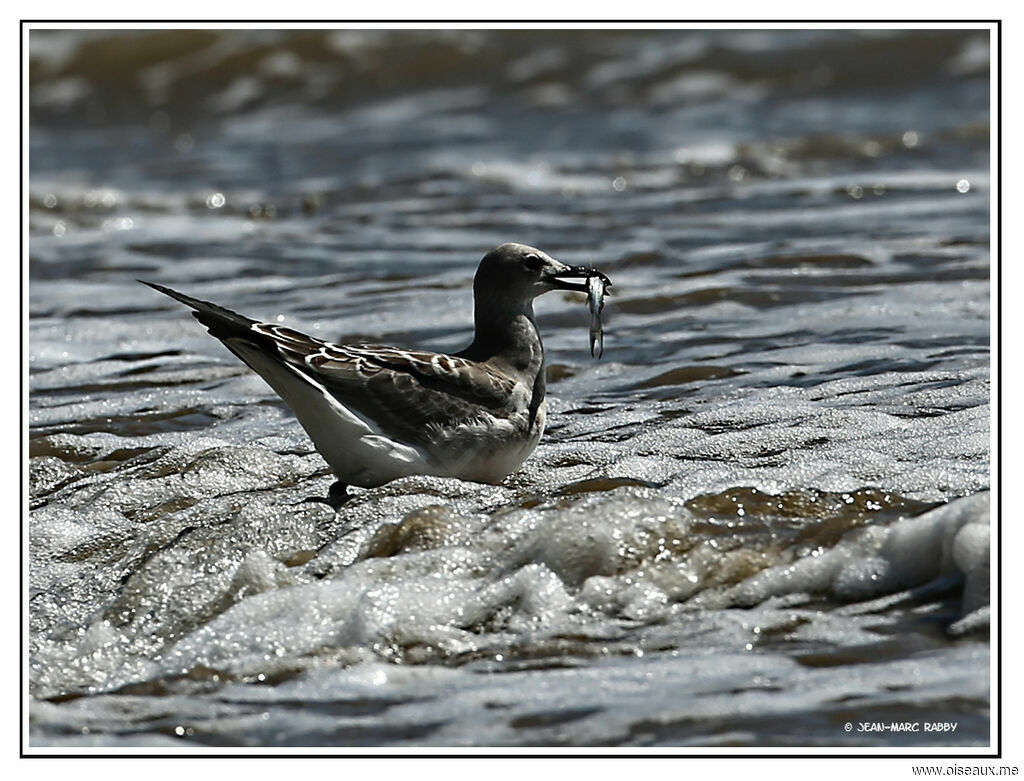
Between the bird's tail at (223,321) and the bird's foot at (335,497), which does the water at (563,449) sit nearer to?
the bird's foot at (335,497)

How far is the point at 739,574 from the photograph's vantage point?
4445 mm

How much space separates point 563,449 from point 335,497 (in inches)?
42.0

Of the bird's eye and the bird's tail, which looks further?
the bird's eye

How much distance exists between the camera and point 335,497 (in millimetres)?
5371

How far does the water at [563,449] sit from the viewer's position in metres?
3.99

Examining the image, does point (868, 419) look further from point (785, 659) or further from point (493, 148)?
point (493, 148)

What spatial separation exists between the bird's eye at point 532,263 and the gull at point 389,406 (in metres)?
0.50

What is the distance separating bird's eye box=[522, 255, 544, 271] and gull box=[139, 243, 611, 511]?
0.50m

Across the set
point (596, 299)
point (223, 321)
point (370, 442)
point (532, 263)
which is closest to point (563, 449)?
point (596, 299)

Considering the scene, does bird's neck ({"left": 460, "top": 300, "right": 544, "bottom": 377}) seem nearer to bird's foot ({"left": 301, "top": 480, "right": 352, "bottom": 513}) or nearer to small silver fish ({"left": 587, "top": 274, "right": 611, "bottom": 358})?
small silver fish ({"left": 587, "top": 274, "right": 611, "bottom": 358})

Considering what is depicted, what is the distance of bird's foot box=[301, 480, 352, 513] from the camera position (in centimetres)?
529

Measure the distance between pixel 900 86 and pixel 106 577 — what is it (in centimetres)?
1152

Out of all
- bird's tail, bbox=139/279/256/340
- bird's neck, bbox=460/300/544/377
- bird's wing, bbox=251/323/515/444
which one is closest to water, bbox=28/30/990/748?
bird's wing, bbox=251/323/515/444
